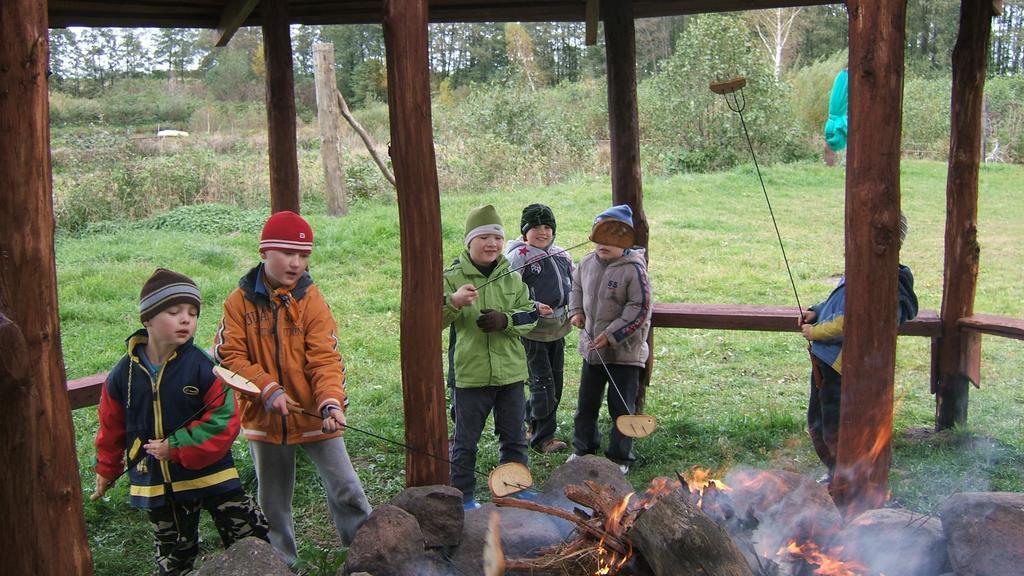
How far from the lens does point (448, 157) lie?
16.6 m

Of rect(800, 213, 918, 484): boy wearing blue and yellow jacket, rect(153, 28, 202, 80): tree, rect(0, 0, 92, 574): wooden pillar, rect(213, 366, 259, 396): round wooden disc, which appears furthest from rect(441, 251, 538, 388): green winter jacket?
rect(153, 28, 202, 80): tree

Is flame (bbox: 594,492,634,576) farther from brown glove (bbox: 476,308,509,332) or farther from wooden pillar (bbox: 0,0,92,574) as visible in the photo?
wooden pillar (bbox: 0,0,92,574)

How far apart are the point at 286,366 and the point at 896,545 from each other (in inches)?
110

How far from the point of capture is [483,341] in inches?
204

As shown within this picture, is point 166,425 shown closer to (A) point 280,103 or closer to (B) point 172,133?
(A) point 280,103

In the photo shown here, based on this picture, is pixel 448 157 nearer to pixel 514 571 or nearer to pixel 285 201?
pixel 285 201

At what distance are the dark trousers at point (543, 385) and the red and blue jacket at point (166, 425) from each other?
283 cm

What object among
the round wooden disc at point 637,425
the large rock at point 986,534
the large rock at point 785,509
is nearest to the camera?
the large rock at point 986,534

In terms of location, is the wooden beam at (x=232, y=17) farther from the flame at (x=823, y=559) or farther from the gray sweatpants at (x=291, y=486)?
the flame at (x=823, y=559)

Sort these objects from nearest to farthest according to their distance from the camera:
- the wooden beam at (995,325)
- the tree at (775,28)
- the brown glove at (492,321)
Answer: the brown glove at (492,321)
the wooden beam at (995,325)
the tree at (775,28)

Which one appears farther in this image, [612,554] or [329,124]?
[329,124]

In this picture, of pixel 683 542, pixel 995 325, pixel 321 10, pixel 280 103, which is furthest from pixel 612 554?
pixel 321 10

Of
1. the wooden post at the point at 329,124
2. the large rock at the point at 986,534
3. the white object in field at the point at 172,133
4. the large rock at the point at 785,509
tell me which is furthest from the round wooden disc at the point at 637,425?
the white object in field at the point at 172,133

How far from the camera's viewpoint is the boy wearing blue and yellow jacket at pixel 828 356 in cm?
533
